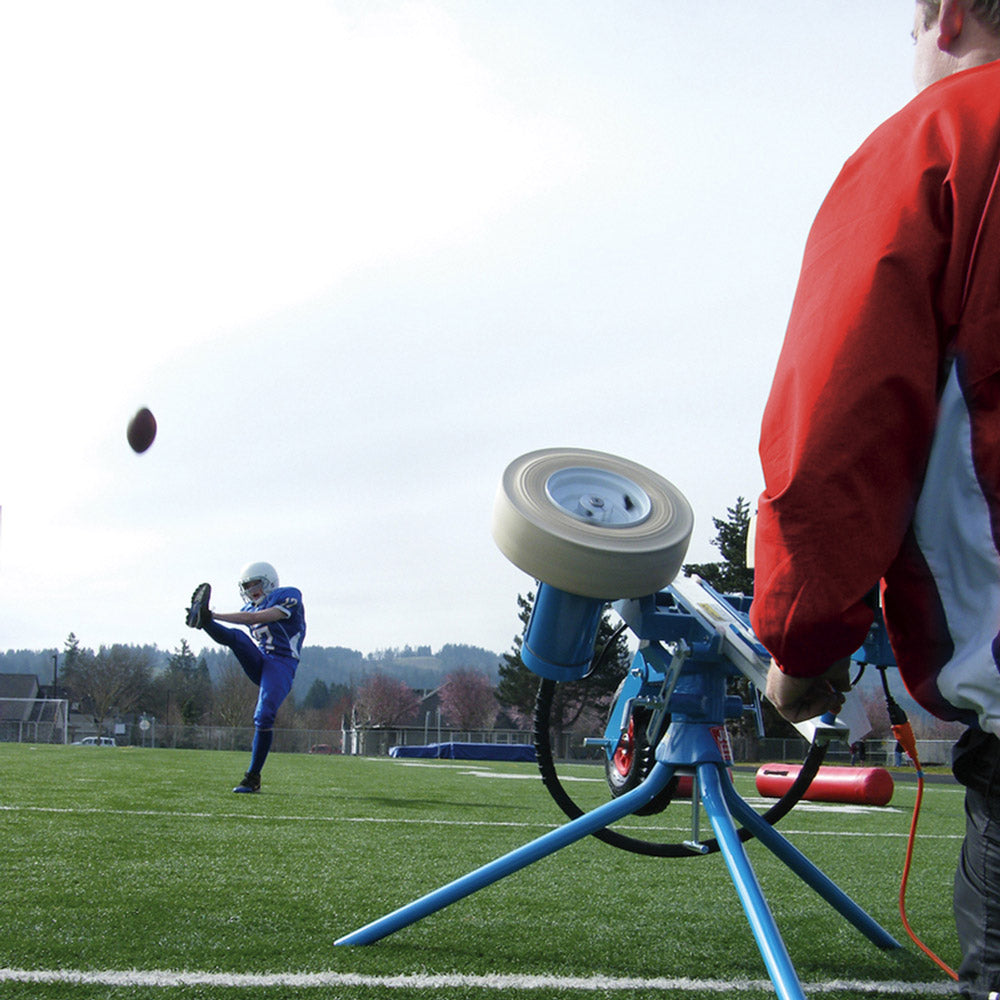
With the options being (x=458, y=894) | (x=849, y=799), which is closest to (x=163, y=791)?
(x=458, y=894)

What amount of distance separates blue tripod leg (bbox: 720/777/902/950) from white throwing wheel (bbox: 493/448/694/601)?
74 centimetres

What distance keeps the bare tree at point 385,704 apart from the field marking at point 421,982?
100319 mm

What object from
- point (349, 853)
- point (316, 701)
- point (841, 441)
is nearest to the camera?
point (841, 441)

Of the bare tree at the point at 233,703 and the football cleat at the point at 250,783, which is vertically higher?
the football cleat at the point at 250,783

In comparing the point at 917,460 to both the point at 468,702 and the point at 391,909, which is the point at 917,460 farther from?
the point at 468,702

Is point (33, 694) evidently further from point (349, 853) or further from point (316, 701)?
point (349, 853)

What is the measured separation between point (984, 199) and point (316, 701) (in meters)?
150

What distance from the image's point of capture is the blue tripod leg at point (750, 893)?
1.70 metres

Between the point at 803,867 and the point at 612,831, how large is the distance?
60 cm

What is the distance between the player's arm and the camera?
852 centimetres

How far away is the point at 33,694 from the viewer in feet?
291

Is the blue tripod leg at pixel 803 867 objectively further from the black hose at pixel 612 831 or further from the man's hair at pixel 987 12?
the man's hair at pixel 987 12

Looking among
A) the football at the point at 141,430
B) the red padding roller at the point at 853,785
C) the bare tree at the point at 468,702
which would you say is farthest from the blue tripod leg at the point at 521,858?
the bare tree at the point at 468,702

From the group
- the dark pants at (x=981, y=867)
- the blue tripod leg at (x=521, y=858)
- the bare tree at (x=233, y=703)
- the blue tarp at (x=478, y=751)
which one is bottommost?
the bare tree at (x=233, y=703)
